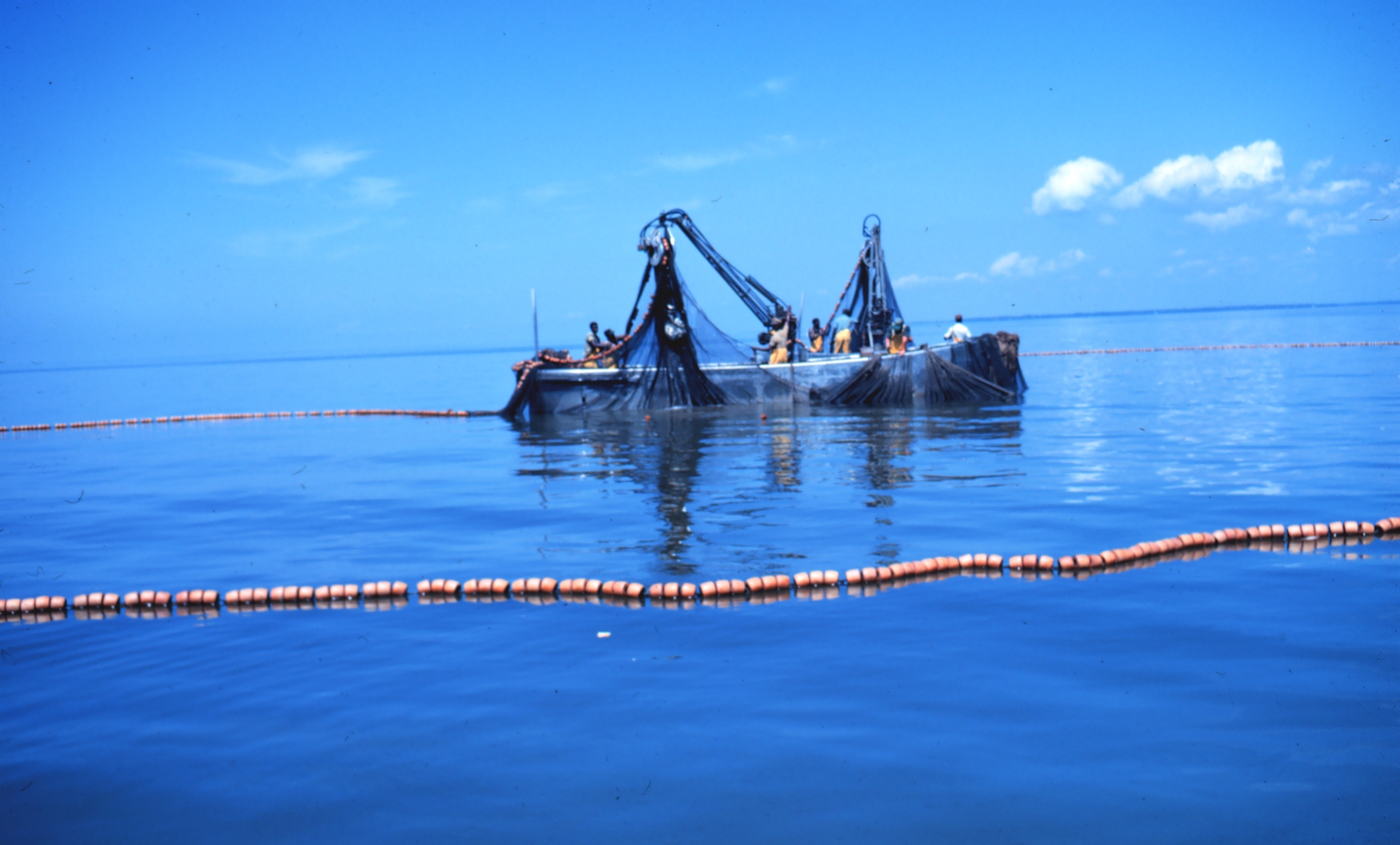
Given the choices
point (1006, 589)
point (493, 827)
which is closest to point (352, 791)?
point (493, 827)

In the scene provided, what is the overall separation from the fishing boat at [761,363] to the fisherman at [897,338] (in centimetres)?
3

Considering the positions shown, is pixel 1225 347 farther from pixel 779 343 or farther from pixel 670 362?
pixel 670 362

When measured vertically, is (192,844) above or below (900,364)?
below

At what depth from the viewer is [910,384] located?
27094mm

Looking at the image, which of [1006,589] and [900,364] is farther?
[900,364]

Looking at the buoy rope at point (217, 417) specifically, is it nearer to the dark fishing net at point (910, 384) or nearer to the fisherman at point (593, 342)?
the fisherman at point (593, 342)

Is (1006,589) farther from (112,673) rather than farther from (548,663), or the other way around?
(112,673)

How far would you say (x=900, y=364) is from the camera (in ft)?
87.8

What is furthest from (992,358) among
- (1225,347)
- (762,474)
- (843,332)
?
(1225,347)

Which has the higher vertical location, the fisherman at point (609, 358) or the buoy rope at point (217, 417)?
the fisherman at point (609, 358)

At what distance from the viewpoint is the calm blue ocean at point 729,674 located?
4996mm

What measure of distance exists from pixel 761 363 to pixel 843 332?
3.09m

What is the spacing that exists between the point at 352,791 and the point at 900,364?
74.9 feet

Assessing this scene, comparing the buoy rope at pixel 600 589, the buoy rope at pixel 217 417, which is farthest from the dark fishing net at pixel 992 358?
the buoy rope at pixel 600 589
